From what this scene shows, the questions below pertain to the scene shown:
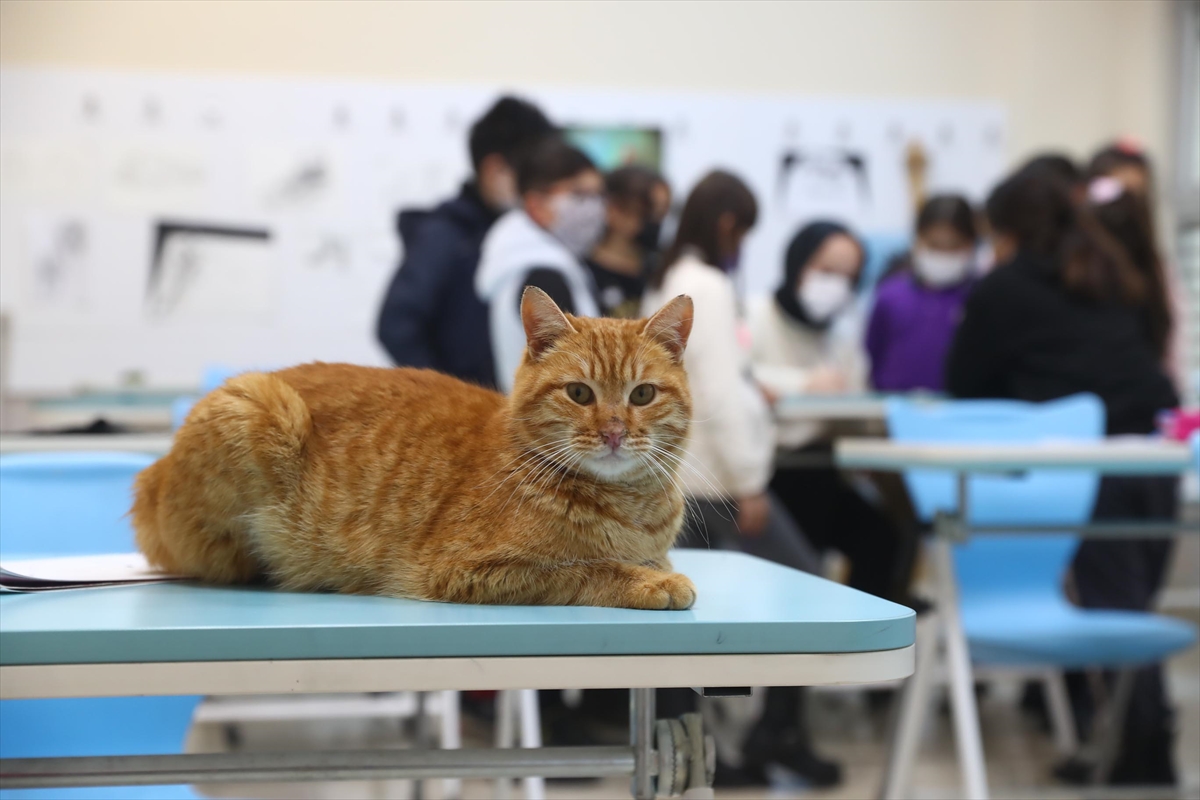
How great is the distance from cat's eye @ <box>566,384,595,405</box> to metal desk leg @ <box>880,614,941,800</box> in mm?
1470

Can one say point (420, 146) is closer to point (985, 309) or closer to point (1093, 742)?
point (985, 309)

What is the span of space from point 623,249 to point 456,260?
586 millimetres

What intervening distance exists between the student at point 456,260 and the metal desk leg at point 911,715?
1.53 metres

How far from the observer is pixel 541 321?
1.18 metres

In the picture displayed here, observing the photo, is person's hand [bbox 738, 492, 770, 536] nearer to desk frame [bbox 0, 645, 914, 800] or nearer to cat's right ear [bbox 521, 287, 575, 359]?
cat's right ear [bbox 521, 287, 575, 359]

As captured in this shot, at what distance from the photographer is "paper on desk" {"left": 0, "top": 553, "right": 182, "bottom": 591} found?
3.24 feet

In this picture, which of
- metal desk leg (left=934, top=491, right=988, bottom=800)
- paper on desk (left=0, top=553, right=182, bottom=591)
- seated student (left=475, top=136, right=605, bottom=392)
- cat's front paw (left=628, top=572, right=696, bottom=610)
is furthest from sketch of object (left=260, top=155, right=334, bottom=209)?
cat's front paw (left=628, top=572, right=696, bottom=610)

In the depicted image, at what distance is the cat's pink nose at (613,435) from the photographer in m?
1.09

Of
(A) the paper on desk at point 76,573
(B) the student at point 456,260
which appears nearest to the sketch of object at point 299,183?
(B) the student at point 456,260

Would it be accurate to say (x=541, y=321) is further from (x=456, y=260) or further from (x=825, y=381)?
(x=825, y=381)

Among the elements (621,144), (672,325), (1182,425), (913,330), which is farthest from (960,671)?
(621,144)

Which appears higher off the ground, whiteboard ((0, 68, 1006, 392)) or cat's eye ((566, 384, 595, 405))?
whiteboard ((0, 68, 1006, 392))

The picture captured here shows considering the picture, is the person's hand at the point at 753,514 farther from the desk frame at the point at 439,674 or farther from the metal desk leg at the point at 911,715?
the desk frame at the point at 439,674

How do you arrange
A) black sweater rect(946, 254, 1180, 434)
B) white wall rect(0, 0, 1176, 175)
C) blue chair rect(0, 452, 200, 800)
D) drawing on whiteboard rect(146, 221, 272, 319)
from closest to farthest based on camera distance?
blue chair rect(0, 452, 200, 800) < white wall rect(0, 0, 1176, 175) < black sweater rect(946, 254, 1180, 434) < drawing on whiteboard rect(146, 221, 272, 319)
